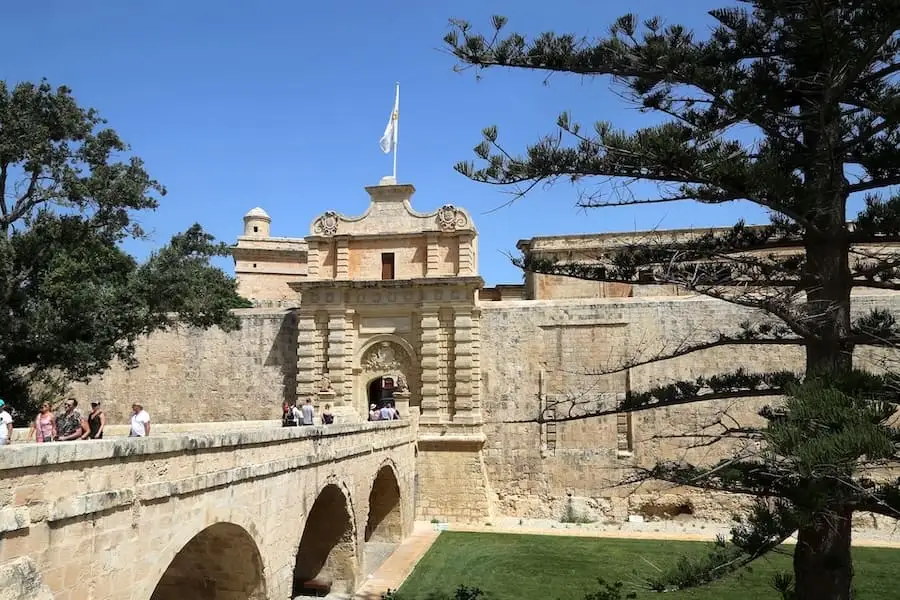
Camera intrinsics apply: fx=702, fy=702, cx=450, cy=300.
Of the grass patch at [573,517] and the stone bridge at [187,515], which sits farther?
the grass patch at [573,517]

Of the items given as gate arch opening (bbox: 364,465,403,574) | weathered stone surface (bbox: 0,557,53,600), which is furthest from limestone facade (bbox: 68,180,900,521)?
weathered stone surface (bbox: 0,557,53,600)

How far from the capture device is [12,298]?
11430 mm

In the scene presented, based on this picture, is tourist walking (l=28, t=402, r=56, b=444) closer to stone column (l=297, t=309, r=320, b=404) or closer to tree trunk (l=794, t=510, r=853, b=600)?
tree trunk (l=794, t=510, r=853, b=600)

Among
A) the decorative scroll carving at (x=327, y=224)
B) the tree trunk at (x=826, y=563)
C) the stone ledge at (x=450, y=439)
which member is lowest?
the stone ledge at (x=450, y=439)

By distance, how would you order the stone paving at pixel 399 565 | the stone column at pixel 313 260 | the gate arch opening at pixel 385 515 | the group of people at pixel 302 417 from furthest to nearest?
the stone column at pixel 313 260, the gate arch opening at pixel 385 515, the group of people at pixel 302 417, the stone paving at pixel 399 565

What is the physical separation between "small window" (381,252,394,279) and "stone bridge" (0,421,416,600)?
23.1 feet

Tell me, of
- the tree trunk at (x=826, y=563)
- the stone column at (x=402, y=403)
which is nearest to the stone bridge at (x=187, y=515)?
the stone column at (x=402, y=403)

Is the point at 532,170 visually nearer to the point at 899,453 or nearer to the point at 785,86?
the point at 785,86

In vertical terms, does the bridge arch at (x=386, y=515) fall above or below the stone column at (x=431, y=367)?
below

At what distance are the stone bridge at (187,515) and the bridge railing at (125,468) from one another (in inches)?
0.4

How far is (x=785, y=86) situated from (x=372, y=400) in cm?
1691

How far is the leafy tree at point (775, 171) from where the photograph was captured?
196 inches

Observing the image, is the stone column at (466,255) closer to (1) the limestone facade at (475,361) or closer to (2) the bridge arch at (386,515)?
(1) the limestone facade at (475,361)

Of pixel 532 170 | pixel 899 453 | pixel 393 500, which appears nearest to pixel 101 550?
pixel 532 170
